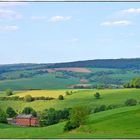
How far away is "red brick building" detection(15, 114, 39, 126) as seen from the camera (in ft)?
587

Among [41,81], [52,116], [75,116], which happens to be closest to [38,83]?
[41,81]

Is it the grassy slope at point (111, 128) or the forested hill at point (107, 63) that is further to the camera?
the forested hill at point (107, 63)

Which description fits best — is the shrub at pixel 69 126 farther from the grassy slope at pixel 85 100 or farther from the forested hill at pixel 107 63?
the forested hill at pixel 107 63

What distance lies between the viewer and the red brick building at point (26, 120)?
179 m

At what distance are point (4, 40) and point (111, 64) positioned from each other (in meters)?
0.84

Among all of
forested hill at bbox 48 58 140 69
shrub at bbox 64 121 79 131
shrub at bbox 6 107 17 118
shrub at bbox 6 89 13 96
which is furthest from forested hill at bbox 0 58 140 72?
shrub at bbox 64 121 79 131

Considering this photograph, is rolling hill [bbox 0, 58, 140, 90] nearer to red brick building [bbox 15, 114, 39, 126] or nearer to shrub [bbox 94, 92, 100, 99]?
shrub [bbox 94, 92, 100, 99]

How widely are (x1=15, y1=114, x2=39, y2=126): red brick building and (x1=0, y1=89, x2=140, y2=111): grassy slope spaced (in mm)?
69

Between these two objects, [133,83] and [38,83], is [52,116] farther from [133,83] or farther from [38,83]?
[133,83]

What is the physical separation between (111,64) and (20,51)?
700 mm

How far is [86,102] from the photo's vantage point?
179 m

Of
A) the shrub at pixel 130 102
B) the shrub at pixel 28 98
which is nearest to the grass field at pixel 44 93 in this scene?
the shrub at pixel 28 98

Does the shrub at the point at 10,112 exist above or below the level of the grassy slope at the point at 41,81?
below

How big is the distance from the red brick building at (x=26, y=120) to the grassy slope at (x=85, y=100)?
69 mm
